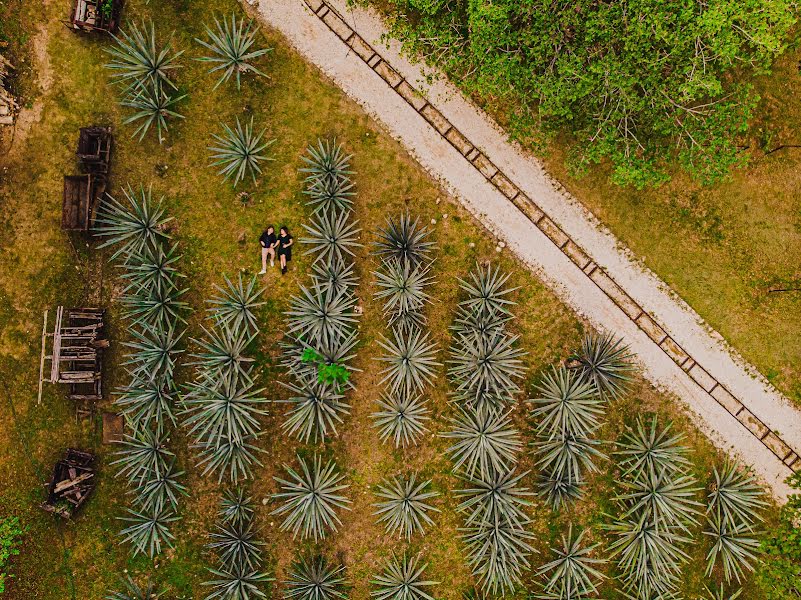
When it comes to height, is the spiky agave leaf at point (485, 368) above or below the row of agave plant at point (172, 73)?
below

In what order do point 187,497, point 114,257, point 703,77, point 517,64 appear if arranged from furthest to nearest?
point 187,497 < point 114,257 < point 517,64 < point 703,77

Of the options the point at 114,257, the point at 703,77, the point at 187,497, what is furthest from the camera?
the point at 187,497

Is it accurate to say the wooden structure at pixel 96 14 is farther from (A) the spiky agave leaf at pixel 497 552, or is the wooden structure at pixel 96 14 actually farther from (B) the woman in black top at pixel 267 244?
(A) the spiky agave leaf at pixel 497 552

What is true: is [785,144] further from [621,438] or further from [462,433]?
[462,433]

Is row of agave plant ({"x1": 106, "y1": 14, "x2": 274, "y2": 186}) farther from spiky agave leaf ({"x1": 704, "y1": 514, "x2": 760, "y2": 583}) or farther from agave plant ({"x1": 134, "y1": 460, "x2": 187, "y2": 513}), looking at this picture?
spiky agave leaf ({"x1": 704, "y1": 514, "x2": 760, "y2": 583})

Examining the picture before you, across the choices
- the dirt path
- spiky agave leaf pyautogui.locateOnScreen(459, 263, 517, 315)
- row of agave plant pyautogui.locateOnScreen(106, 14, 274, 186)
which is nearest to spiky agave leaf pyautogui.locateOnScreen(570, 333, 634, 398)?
the dirt path

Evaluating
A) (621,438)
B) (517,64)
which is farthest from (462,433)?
(517,64)

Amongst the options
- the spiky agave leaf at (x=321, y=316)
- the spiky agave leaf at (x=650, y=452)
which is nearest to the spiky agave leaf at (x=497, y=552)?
the spiky agave leaf at (x=650, y=452)
